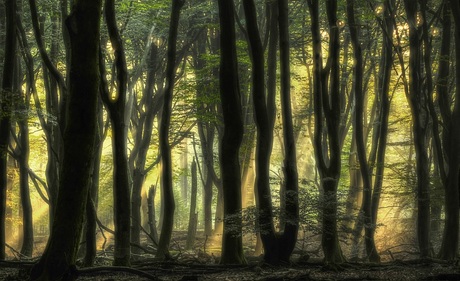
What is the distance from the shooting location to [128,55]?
24.5 meters

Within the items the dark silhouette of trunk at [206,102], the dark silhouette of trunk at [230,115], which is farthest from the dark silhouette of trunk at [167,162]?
the dark silhouette of trunk at [206,102]

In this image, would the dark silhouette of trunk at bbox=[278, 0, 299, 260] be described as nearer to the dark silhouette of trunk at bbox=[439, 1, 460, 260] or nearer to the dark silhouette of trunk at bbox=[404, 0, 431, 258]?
the dark silhouette of trunk at bbox=[439, 1, 460, 260]

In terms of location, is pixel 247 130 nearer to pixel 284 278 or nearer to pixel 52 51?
pixel 52 51

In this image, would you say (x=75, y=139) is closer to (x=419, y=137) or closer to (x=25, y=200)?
(x=419, y=137)

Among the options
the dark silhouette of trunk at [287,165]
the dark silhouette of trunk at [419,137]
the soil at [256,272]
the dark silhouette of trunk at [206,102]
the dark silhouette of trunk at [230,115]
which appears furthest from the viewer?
the dark silhouette of trunk at [206,102]

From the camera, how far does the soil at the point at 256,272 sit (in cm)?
928

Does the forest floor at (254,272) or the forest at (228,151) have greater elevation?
the forest at (228,151)

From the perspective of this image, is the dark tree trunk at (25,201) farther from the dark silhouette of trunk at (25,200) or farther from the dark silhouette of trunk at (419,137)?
the dark silhouette of trunk at (419,137)

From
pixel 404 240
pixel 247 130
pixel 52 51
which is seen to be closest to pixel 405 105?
pixel 404 240

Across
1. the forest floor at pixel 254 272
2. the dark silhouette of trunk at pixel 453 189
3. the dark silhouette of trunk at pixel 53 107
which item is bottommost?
the forest floor at pixel 254 272

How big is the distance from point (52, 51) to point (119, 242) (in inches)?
352

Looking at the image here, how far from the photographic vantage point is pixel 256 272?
34.1ft

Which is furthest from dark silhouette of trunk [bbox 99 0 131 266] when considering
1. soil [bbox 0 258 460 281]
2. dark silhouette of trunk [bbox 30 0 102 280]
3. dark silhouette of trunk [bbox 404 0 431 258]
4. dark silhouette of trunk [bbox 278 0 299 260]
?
dark silhouette of trunk [bbox 404 0 431 258]

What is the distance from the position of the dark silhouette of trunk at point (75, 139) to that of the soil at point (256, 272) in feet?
1.64
